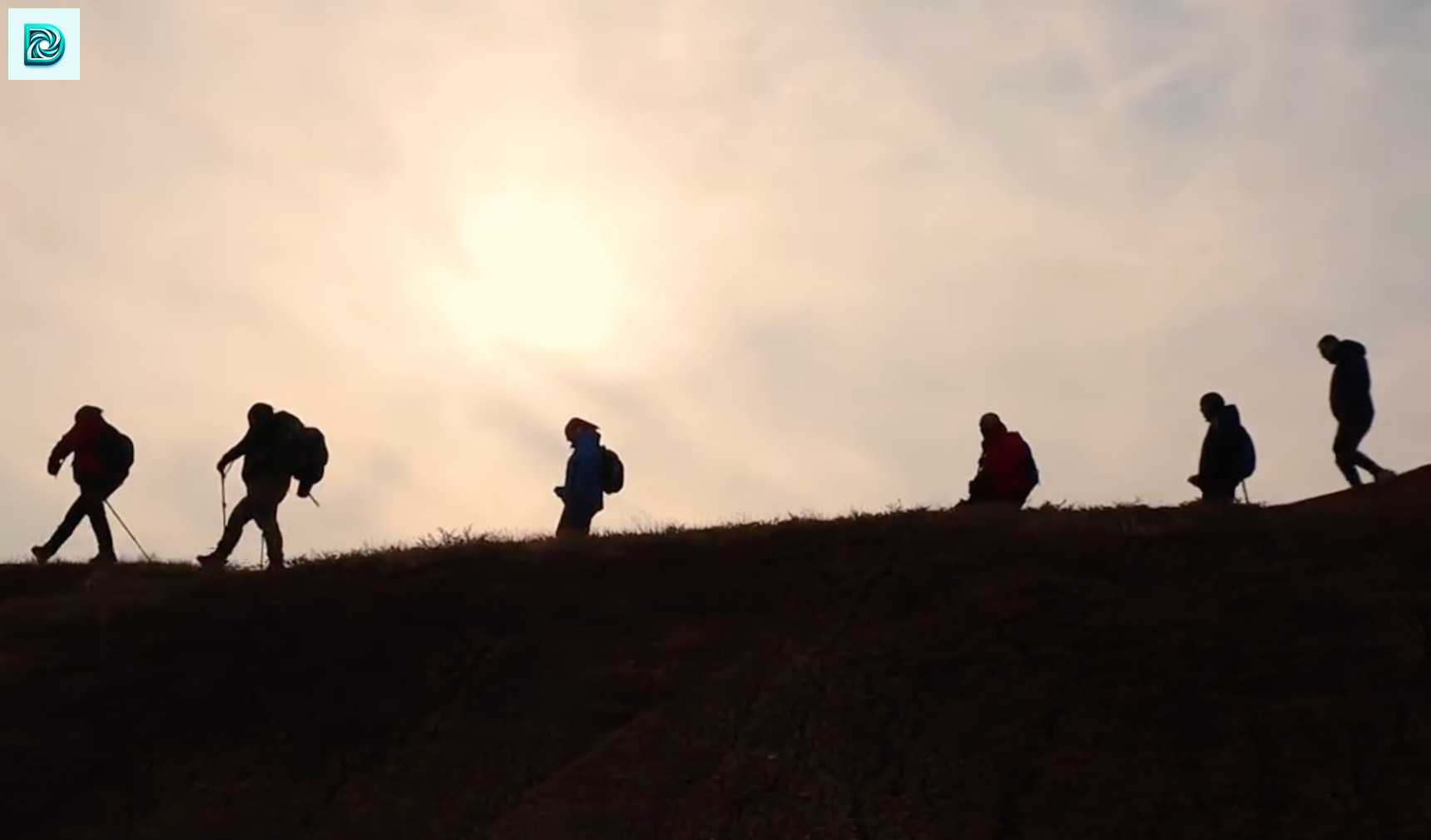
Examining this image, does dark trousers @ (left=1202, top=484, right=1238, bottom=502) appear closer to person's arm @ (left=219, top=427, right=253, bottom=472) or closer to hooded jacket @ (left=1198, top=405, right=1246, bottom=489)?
hooded jacket @ (left=1198, top=405, right=1246, bottom=489)

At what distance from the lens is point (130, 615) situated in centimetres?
1745

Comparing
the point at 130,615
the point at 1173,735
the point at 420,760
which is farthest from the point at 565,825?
the point at 130,615

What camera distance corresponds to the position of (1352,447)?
735 inches

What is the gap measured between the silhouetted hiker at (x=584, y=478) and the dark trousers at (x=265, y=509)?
2.78 meters

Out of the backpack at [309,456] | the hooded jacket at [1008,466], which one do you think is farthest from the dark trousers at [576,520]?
the hooded jacket at [1008,466]

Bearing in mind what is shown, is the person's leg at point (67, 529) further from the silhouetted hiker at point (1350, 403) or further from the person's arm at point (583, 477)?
the silhouetted hiker at point (1350, 403)

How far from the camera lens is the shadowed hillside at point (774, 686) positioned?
44.8ft

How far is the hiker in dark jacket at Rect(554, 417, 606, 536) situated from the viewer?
63.9 feet

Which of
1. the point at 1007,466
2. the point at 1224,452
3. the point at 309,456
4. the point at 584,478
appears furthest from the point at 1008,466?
the point at 309,456

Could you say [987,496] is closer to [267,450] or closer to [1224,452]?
[1224,452]

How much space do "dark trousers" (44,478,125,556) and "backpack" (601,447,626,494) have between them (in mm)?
5022

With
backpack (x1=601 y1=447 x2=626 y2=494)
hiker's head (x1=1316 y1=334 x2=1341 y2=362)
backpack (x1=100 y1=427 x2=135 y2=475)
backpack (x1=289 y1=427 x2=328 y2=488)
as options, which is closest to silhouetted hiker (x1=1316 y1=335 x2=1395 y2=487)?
hiker's head (x1=1316 y1=334 x2=1341 y2=362)

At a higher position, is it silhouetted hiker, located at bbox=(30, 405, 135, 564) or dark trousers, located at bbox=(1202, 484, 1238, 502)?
silhouetted hiker, located at bbox=(30, 405, 135, 564)

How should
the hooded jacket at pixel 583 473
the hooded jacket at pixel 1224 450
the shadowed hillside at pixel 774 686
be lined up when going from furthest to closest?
the hooded jacket at pixel 583 473 → the hooded jacket at pixel 1224 450 → the shadowed hillside at pixel 774 686
